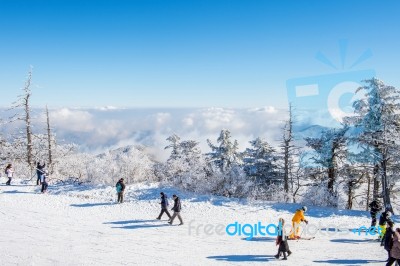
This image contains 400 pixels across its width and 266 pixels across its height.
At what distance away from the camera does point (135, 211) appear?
2162 cm

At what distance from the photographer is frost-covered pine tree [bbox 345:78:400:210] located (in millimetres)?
24781

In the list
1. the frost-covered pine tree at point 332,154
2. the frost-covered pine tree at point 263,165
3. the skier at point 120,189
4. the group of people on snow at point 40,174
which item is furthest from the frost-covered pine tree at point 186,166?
the group of people on snow at point 40,174

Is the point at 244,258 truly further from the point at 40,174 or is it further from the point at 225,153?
the point at 225,153

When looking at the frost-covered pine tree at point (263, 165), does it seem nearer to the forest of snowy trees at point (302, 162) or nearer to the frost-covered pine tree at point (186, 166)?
the forest of snowy trees at point (302, 162)

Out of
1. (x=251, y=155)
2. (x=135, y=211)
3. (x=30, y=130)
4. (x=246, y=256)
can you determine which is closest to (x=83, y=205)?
(x=135, y=211)

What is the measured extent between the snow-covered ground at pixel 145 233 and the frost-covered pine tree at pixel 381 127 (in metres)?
6.06

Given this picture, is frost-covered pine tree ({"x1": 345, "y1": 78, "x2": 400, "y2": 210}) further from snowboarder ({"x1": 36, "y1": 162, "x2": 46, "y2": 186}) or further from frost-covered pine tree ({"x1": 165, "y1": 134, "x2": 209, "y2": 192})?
snowboarder ({"x1": 36, "y1": 162, "x2": 46, "y2": 186})

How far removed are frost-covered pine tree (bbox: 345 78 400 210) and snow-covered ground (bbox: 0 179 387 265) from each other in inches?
239

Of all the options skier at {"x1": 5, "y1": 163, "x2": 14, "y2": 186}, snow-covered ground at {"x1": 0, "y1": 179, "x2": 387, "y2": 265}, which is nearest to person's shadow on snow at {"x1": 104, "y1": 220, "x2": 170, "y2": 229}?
snow-covered ground at {"x1": 0, "y1": 179, "x2": 387, "y2": 265}

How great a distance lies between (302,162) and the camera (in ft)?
116

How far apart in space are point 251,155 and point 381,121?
22.7 metres

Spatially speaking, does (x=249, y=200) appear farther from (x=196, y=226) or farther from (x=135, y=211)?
(x=135, y=211)

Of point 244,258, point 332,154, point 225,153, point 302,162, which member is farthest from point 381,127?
point 225,153

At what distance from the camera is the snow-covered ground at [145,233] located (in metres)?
14.2
